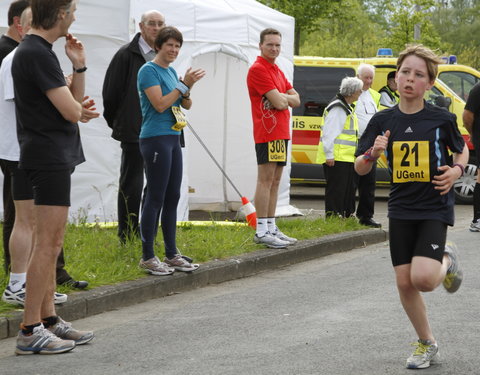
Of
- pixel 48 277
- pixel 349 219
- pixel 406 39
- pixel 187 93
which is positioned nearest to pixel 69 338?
pixel 48 277

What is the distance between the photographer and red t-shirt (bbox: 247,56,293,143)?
9.79 metres

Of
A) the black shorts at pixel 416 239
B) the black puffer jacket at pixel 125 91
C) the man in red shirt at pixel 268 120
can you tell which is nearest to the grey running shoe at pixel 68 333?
the black shorts at pixel 416 239

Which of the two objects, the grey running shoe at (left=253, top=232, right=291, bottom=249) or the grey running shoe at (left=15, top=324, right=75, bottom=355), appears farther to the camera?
the grey running shoe at (left=253, top=232, right=291, bottom=249)

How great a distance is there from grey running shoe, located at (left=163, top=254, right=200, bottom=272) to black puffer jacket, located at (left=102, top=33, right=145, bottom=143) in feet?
3.55

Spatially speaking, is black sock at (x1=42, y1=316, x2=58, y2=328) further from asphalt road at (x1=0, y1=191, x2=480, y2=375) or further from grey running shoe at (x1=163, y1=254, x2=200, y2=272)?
grey running shoe at (x1=163, y1=254, x2=200, y2=272)

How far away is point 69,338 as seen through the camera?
20.1 feet

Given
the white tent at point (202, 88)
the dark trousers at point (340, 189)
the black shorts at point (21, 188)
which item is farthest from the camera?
A: the dark trousers at point (340, 189)

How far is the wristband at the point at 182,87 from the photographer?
315 inches

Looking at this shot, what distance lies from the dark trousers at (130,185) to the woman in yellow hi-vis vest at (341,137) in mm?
3590

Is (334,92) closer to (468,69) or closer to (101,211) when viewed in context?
(468,69)

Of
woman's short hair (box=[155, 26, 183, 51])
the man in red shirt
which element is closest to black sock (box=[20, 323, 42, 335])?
woman's short hair (box=[155, 26, 183, 51])

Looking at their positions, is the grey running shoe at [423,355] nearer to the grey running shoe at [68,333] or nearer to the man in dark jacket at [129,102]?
the grey running shoe at [68,333]

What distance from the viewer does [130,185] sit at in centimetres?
888

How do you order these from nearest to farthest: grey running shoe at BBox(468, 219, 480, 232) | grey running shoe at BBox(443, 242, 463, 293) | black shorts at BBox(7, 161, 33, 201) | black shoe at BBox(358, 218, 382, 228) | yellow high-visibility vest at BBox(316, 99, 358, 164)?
1. grey running shoe at BBox(443, 242, 463, 293)
2. black shorts at BBox(7, 161, 33, 201)
3. yellow high-visibility vest at BBox(316, 99, 358, 164)
4. black shoe at BBox(358, 218, 382, 228)
5. grey running shoe at BBox(468, 219, 480, 232)
